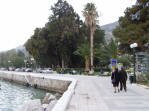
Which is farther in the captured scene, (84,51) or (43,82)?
(84,51)

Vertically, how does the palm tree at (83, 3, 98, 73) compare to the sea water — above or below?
above

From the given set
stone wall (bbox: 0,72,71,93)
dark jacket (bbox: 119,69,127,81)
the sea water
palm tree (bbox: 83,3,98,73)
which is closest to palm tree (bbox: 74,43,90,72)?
palm tree (bbox: 83,3,98,73)

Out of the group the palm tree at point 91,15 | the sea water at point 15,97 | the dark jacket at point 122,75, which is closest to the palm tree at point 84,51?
the palm tree at point 91,15

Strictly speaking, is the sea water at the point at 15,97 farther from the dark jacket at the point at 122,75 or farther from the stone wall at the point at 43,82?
the dark jacket at the point at 122,75

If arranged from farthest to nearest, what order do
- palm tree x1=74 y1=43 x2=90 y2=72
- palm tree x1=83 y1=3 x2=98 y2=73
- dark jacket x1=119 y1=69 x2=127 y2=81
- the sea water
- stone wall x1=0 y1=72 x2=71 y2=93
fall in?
palm tree x1=74 y1=43 x2=90 y2=72 < palm tree x1=83 y1=3 x2=98 y2=73 < stone wall x1=0 y1=72 x2=71 y2=93 < the sea water < dark jacket x1=119 y1=69 x2=127 y2=81

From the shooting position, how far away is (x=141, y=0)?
45.7m

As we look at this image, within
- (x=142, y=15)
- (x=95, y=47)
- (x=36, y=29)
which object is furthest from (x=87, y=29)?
(x=142, y=15)

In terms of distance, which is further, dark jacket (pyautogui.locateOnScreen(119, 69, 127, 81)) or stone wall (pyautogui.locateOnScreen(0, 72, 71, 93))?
stone wall (pyautogui.locateOnScreen(0, 72, 71, 93))

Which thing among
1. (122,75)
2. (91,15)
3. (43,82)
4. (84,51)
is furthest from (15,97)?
(84,51)

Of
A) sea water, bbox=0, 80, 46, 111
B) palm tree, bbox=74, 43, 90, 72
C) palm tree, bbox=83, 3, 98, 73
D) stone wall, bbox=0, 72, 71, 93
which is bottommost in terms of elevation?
sea water, bbox=0, 80, 46, 111

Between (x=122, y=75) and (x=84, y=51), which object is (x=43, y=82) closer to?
(x=84, y=51)

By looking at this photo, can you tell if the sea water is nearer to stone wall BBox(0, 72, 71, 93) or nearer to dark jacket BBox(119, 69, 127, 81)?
stone wall BBox(0, 72, 71, 93)

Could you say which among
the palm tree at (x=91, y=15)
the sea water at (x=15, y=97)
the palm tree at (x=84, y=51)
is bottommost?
the sea water at (x=15, y=97)

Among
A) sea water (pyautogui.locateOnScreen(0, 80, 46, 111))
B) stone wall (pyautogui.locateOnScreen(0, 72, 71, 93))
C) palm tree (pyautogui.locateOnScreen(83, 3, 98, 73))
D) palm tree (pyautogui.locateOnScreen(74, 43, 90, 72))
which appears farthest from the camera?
palm tree (pyautogui.locateOnScreen(74, 43, 90, 72))
